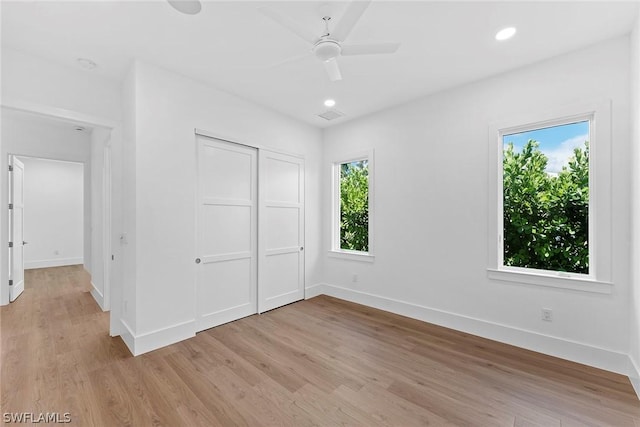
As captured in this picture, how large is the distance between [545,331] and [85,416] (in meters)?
3.85

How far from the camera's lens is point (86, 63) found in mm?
2693

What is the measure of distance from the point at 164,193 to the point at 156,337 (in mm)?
1460

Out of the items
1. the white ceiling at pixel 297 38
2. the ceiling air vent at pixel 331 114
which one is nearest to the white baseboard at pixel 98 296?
the white ceiling at pixel 297 38

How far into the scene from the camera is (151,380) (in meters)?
2.20

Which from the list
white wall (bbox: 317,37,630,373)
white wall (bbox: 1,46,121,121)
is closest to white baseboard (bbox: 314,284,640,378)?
white wall (bbox: 317,37,630,373)

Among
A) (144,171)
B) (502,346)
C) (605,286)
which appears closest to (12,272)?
(144,171)

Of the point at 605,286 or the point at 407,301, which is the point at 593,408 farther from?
the point at 407,301

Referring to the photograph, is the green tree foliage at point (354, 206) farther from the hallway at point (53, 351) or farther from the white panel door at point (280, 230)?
the hallway at point (53, 351)

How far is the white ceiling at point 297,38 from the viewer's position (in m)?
2.01

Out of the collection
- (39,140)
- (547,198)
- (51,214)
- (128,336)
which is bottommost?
(128,336)

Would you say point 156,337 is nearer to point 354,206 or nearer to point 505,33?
point 354,206

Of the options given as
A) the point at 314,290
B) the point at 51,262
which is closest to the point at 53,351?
the point at 314,290

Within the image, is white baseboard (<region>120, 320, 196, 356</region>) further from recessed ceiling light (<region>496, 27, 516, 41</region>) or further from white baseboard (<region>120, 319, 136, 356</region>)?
recessed ceiling light (<region>496, 27, 516, 41</region>)

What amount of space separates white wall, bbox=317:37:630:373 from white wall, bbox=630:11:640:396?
0.30 feet
